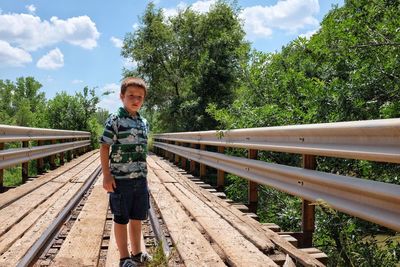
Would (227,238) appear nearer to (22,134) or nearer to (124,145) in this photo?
(124,145)

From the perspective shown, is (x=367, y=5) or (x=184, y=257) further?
(x=367, y=5)

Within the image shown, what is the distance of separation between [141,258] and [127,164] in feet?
2.37

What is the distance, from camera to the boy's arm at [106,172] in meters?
3.41

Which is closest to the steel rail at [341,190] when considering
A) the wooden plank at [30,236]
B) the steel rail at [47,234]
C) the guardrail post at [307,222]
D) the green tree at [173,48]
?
the guardrail post at [307,222]

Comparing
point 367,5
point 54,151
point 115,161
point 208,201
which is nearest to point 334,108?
point 367,5

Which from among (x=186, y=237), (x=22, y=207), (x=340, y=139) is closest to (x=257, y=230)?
(x=186, y=237)

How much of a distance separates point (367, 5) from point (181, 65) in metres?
30.0

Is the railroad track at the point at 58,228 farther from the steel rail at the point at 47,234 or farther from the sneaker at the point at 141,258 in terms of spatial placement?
the sneaker at the point at 141,258

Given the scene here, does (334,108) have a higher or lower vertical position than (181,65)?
lower

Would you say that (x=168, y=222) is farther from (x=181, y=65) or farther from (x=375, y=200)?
(x=181, y=65)

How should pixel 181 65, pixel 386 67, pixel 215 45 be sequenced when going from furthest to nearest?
pixel 181 65
pixel 215 45
pixel 386 67

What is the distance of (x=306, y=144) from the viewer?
3744 mm

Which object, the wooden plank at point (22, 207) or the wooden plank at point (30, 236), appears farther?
the wooden plank at point (22, 207)

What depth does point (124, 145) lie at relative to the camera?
3.52m
